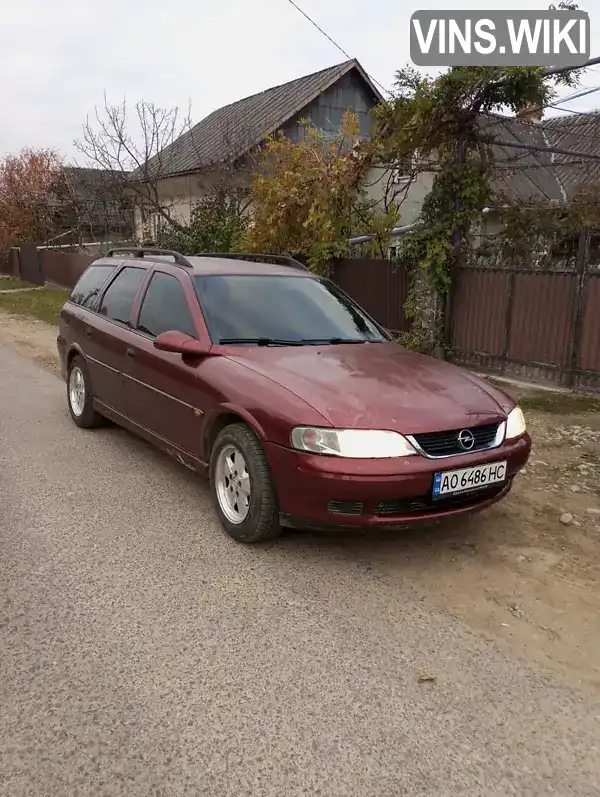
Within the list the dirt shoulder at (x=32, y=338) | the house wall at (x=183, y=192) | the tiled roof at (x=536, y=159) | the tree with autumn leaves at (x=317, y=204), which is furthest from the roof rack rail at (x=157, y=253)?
the house wall at (x=183, y=192)

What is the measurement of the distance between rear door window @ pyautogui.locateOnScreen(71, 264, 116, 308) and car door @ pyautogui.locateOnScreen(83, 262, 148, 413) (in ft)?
0.64

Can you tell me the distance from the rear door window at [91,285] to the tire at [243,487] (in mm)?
2847

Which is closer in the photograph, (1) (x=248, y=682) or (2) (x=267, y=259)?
(1) (x=248, y=682)

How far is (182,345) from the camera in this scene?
4.20 m

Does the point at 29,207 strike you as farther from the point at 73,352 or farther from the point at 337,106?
the point at 73,352

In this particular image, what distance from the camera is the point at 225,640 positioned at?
9.66 feet

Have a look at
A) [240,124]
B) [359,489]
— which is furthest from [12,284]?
[359,489]

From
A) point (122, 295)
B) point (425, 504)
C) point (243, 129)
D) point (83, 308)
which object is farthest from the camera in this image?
point (243, 129)

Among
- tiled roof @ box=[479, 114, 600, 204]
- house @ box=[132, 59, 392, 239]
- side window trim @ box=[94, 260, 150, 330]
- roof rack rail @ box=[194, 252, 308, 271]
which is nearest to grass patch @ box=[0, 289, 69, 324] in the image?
house @ box=[132, 59, 392, 239]

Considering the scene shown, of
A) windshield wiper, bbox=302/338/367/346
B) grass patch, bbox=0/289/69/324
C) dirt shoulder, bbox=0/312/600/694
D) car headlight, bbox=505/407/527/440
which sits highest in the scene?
windshield wiper, bbox=302/338/367/346

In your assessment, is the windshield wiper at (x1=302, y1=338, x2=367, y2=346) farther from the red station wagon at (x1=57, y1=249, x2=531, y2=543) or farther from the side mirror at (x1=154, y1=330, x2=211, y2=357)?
the side mirror at (x1=154, y1=330, x2=211, y2=357)

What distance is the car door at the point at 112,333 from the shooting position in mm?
5352

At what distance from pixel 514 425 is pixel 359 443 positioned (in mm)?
1134

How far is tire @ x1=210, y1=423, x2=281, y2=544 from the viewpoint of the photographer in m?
3.63
